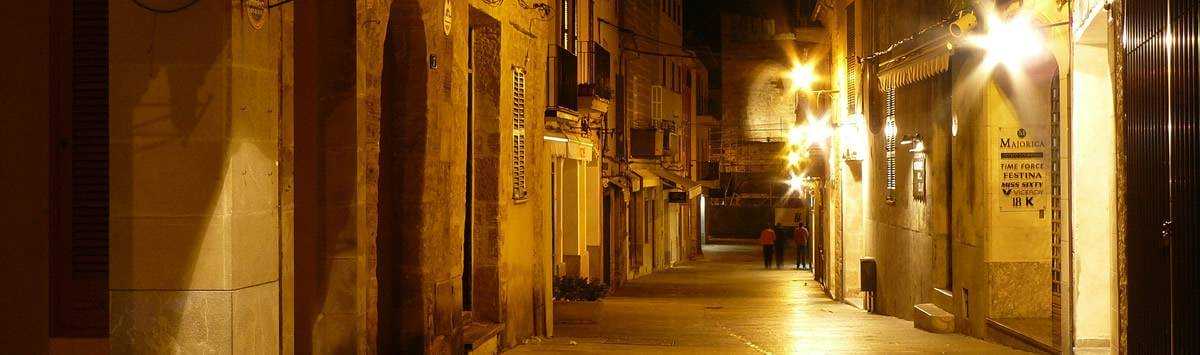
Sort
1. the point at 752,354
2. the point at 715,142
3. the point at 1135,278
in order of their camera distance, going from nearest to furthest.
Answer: the point at 1135,278 < the point at 752,354 < the point at 715,142

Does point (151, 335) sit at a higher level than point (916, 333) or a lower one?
higher

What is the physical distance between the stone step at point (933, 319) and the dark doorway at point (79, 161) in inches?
413

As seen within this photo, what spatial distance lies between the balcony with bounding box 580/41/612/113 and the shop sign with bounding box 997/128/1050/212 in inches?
365

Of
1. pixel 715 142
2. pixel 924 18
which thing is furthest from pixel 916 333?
pixel 715 142

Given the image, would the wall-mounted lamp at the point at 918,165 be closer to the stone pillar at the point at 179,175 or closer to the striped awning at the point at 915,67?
the striped awning at the point at 915,67

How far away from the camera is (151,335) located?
235 inches

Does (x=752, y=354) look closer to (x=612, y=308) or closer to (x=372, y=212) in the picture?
(x=372, y=212)

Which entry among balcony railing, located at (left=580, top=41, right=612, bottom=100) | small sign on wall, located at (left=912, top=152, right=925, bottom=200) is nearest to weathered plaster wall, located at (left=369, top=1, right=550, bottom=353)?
small sign on wall, located at (left=912, top=152, right=925, bottom=200)

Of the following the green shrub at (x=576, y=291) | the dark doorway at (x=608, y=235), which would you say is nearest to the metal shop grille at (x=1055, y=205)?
the green shrub at (x=576, y=291)

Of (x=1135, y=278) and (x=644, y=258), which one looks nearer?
(x=1135, y=278)

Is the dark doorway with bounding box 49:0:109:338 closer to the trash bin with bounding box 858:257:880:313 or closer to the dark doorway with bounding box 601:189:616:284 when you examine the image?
the trash bin with bounding box 858:257:880:313

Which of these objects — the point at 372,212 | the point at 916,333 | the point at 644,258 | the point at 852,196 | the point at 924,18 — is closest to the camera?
the point at 372,212

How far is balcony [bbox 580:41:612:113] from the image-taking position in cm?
2112

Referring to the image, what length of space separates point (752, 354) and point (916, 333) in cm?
375
